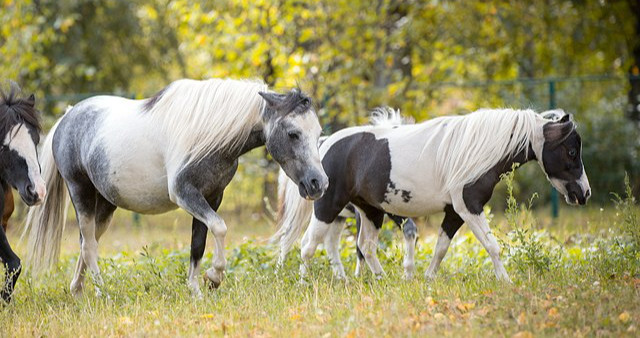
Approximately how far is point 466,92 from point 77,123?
8.50 meters

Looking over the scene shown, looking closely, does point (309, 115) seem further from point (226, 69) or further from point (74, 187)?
point (226, 69)

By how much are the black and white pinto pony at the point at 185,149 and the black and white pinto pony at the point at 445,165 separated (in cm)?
87

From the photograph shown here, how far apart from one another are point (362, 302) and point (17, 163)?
107 inches

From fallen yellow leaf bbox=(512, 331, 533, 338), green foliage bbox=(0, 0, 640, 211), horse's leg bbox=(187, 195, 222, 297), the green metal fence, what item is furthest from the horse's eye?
the green metal fence

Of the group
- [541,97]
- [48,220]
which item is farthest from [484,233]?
[541,97]

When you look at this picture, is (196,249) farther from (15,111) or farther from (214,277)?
(15,111)

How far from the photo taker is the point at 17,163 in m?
5.89

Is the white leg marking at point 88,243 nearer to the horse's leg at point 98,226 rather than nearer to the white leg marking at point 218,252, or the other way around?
the horse's leg at point 98,226

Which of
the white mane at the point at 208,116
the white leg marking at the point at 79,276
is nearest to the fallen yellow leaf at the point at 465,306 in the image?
the white mane at the point at 208,116

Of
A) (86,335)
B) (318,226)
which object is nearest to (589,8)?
(318,226)

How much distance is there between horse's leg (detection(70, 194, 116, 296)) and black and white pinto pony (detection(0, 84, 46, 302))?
2.57 feet

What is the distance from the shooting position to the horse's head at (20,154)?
5.83m

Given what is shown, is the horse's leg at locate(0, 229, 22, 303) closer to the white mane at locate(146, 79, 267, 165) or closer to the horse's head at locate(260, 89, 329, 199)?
the white mane at locate(146, 79, 267, 165)

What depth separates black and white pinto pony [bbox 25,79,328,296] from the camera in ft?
18.8
